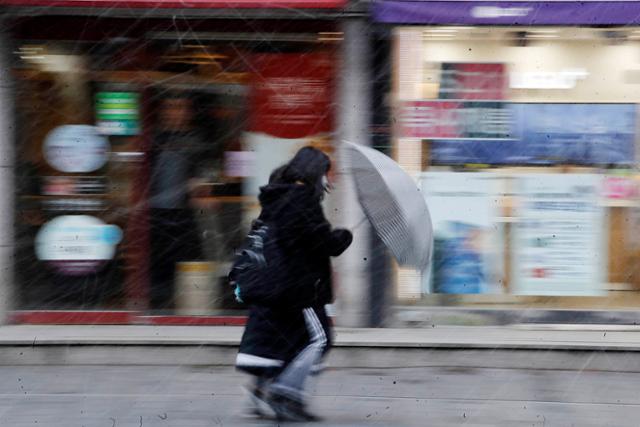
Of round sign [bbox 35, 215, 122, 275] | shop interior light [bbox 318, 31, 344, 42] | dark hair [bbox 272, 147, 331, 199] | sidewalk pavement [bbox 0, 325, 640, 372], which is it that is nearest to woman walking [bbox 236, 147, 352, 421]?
dark hair [bbox 272, 147, 331, 199]

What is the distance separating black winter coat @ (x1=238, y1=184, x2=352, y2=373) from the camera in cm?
535

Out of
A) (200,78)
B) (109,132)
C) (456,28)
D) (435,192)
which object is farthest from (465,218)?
(109,132)

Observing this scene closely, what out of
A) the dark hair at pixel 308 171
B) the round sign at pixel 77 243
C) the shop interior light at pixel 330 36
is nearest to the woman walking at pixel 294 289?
the dark hair at pixel 308 171

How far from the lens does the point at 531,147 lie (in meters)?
8.20

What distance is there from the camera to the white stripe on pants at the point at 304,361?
215 inches

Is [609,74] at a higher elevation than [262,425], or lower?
higher

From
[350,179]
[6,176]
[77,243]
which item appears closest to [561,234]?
[350,179]

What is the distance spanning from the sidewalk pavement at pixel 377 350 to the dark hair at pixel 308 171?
245cm

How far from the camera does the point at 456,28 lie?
8.08 meters

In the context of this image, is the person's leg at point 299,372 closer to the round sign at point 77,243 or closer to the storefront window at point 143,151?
the storefront window at point 143,151

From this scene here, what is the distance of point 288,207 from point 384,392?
78.4 inches

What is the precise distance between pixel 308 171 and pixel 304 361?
1036mm

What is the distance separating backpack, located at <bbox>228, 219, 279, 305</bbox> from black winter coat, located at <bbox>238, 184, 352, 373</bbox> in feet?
0.11

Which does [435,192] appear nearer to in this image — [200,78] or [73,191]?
[200,78]
